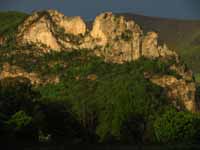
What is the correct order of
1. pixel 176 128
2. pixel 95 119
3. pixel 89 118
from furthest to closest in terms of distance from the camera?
pixel 95 119, pixel 89 118, pixel 176 128

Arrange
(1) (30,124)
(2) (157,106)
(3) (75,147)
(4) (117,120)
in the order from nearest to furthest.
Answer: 1. (3) (75,147)
2. (1) (30,124)
3. (4) (117,120)
4. (2) (157,106)

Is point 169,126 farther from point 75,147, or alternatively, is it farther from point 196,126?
point 75,147

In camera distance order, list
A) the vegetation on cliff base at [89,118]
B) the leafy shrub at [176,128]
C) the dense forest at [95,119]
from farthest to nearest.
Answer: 1. the leafy shrub at [176,128]
2. the vegetation on cliff base at [89,118]
3. the dense forest at [95,119]

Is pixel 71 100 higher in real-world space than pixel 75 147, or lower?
higher

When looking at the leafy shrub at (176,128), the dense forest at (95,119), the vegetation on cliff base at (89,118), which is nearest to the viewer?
the dense forest at (95,119)

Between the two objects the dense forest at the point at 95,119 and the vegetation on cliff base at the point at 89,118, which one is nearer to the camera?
the dense forest at the point at 95,119

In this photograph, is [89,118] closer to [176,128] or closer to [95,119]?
[95,119]

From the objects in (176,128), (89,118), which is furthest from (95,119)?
(176,128)

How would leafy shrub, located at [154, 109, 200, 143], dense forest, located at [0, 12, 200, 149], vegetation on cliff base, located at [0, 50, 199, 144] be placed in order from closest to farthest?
1. dense forest, located at [0, 12, 200, 149]
2. vegetation on cliff base, located at [0, 50, 199, 144]
3. leafy shrub, located at [154, 109, 200, 143]

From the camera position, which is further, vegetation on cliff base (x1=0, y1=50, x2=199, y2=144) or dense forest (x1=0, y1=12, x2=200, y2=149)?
vegetation on cliff base (x1=0, y1=50, x2=199, y2=144)

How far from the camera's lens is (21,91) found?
100438 millimetres

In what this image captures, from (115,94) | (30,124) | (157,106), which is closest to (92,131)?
(115,94)

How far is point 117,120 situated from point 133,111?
14.3 feet

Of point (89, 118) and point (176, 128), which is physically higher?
point (89, 118)
